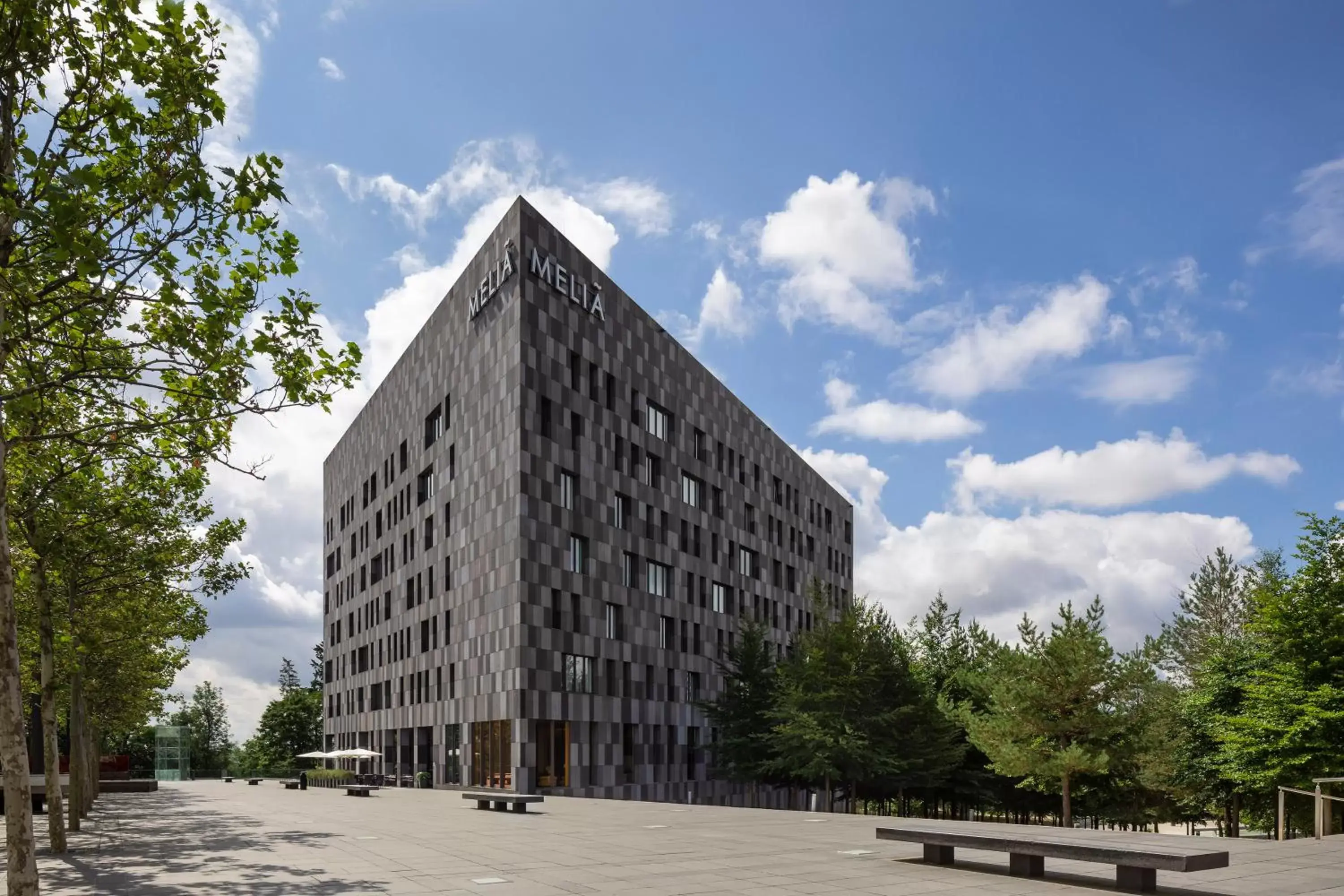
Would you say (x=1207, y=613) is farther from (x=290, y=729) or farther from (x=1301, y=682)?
(x=290, y=729)

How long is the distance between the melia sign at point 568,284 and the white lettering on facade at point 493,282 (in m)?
1.06

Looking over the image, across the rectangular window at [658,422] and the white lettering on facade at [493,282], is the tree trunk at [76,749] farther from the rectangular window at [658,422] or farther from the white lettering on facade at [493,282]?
the rectangular window at [658,422]

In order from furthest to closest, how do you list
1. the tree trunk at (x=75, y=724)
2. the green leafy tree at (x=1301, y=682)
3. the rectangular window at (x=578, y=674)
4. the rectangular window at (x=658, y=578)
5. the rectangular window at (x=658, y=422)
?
the rectangular window at (x=658, y=422) → the rectangular window at (x=658, y=578) → the rectangular window at (x=578, y=674) → the green leafy tree at (x=1301, y=682) → the tree trunk at (x=75, y=724)

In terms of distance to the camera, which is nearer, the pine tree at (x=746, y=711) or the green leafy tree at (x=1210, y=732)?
the green leafy tree at (x=1210, y=732)

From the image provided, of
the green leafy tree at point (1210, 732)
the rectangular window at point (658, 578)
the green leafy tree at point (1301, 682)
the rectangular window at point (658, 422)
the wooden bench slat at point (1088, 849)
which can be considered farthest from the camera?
the rectangular window at point (658, 422)

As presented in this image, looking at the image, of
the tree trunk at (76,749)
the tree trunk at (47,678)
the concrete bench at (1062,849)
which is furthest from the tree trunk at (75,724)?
the concrete bench at (1062,849)

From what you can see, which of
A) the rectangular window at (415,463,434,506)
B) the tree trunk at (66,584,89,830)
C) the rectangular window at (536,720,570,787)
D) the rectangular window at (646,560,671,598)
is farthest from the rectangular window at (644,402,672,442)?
the tree trunk at (66,584,89,830)

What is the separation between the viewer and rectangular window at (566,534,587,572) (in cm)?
5081

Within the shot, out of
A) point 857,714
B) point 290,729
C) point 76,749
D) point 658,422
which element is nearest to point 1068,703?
point 857,714

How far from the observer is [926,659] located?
62.7 meters

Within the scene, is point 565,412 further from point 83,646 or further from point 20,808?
point 20,808

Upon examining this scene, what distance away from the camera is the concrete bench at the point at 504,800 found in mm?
29219

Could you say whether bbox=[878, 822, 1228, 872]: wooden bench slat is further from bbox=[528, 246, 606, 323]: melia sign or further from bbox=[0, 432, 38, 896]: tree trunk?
bbox=[528, 246, 606, 323]: melia sign

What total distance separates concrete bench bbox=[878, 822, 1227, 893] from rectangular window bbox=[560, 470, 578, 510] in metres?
35.8
